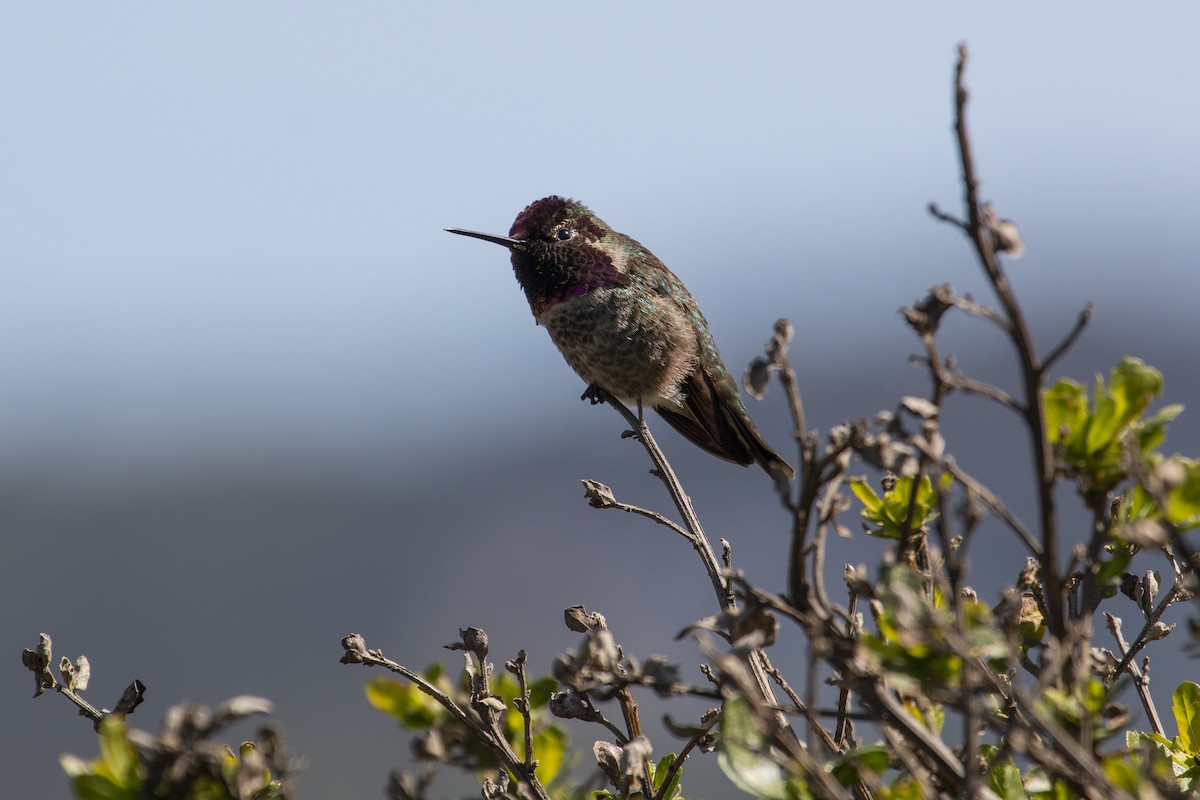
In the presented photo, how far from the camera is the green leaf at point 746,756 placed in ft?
5.52

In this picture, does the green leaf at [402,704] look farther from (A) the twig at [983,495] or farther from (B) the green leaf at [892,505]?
(A) the twig at [983,495]

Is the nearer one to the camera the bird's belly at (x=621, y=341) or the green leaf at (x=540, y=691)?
the green leaf at (x=540, y=691)

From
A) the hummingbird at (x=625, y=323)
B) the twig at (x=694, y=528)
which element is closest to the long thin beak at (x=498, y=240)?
the hummingbird at (x=625, y=323)

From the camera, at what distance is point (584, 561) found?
181625mm

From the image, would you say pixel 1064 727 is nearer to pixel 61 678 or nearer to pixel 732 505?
pixel 61 678

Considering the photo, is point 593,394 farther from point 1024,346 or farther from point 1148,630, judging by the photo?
point 1024,346

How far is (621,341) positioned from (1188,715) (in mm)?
4341

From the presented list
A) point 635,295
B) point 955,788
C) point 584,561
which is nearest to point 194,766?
point 955,788

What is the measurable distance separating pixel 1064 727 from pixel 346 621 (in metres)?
166

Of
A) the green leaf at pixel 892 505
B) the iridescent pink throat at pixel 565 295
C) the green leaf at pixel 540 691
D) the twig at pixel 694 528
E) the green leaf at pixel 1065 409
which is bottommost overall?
the green leaf at pixel 540 691

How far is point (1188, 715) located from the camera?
241cm

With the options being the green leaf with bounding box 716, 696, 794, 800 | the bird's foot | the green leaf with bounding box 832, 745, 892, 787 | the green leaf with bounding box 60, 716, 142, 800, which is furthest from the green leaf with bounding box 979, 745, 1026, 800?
the bird's foot

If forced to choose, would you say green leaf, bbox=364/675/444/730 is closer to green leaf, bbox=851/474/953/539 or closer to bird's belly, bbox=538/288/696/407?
green leaf, bbox=851/474/953/539

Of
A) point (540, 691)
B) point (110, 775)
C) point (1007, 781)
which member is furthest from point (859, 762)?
point (110, 775)
